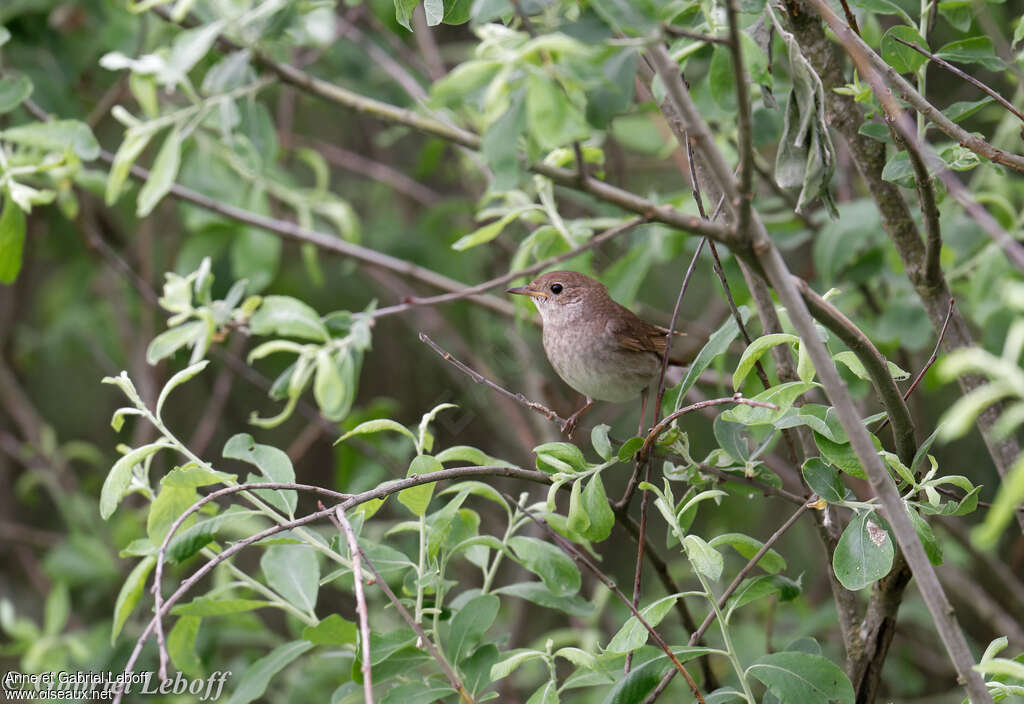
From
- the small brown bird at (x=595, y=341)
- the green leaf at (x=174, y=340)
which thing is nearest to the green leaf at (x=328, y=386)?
the green leaf at (x=174, y=340)

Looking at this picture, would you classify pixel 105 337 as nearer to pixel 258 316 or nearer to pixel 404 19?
pixel 258 316

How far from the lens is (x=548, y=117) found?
4.33 feet

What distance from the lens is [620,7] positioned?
4.18 feet

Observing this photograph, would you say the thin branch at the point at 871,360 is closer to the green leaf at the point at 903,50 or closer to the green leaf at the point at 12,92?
the green leaf at the point at 903,50

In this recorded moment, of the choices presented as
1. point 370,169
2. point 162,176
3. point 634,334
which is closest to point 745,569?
point 634,334

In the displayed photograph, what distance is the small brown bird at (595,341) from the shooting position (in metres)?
3.57

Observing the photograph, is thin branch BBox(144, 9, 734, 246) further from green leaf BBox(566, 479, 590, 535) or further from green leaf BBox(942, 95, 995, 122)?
green leaf BBox(942, 95, 995, 122)

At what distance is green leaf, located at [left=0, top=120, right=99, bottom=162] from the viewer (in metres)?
2.92

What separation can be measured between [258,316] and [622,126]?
6.92 feet

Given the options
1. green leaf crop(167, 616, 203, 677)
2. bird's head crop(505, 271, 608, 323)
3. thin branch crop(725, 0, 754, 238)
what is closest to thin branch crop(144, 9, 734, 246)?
thin branch crop(725, 0, 754, 238)

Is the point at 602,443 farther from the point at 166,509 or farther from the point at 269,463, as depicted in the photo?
the point at 166,509

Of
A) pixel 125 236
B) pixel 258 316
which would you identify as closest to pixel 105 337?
pixel 125 236

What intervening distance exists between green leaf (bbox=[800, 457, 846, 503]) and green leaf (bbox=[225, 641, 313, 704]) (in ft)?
3.77

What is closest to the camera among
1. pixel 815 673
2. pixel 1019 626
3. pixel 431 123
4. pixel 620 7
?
pixel 620 7
